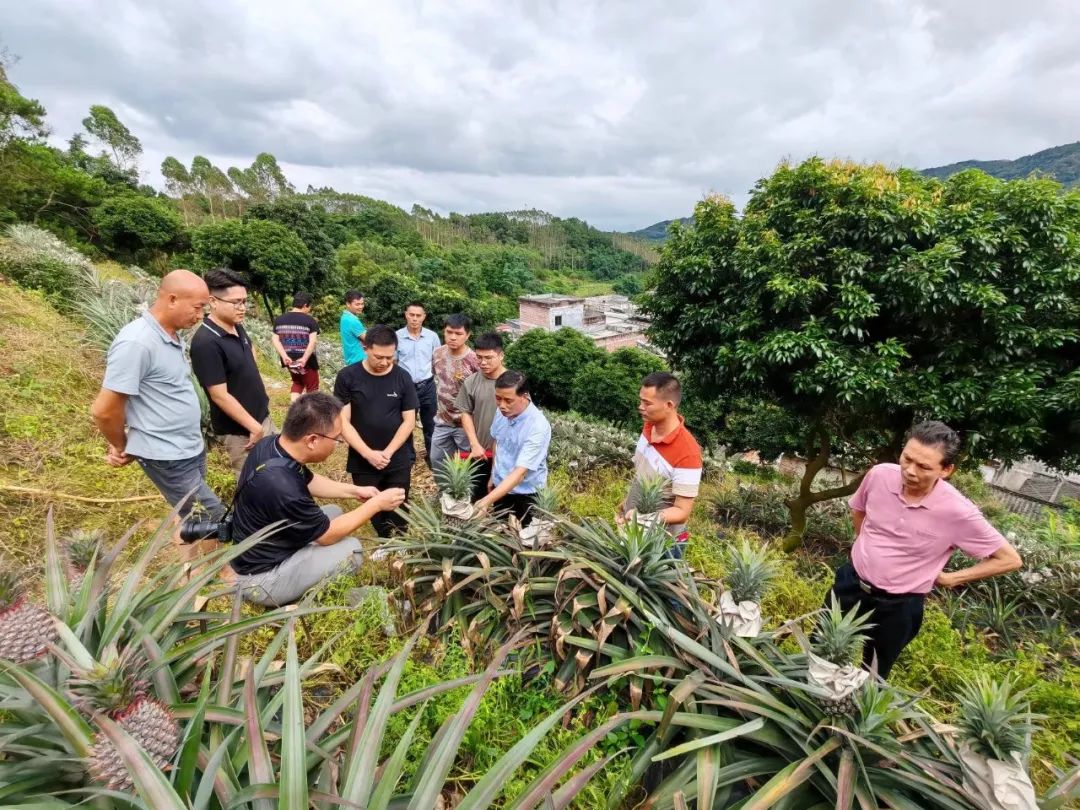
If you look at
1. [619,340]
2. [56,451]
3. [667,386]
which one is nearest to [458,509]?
[667,386]

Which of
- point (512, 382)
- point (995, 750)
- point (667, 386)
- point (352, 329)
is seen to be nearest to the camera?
point (995, 750)

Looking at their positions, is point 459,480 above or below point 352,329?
below

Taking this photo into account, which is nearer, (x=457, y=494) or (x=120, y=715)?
(x=120, y=715)

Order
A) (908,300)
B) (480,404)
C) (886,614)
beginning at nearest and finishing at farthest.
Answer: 1. (886,614)
2. (480,404)
3. (908,300)

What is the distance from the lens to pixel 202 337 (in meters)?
3.36

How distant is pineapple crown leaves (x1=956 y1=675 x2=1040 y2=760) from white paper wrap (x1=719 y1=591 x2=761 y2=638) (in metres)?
0.68

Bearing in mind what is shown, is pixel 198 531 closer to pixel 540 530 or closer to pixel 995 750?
pixel 540 530

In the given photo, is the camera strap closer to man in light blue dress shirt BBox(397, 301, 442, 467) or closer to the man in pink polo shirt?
man in light blue dress shirt BBox(397, 301, 442, 467)

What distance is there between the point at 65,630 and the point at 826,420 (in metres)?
7.44

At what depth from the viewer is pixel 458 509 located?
2.94 metres

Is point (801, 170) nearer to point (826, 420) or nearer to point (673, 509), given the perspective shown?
point (826, 420)

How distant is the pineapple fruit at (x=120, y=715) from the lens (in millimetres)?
1099

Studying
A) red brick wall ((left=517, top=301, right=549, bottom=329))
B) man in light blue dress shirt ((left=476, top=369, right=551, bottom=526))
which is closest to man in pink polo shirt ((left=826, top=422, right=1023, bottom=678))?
man in light blue dress shirt ((left=476, top=369, right=551, bottom=526))

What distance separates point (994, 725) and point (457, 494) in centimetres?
254
